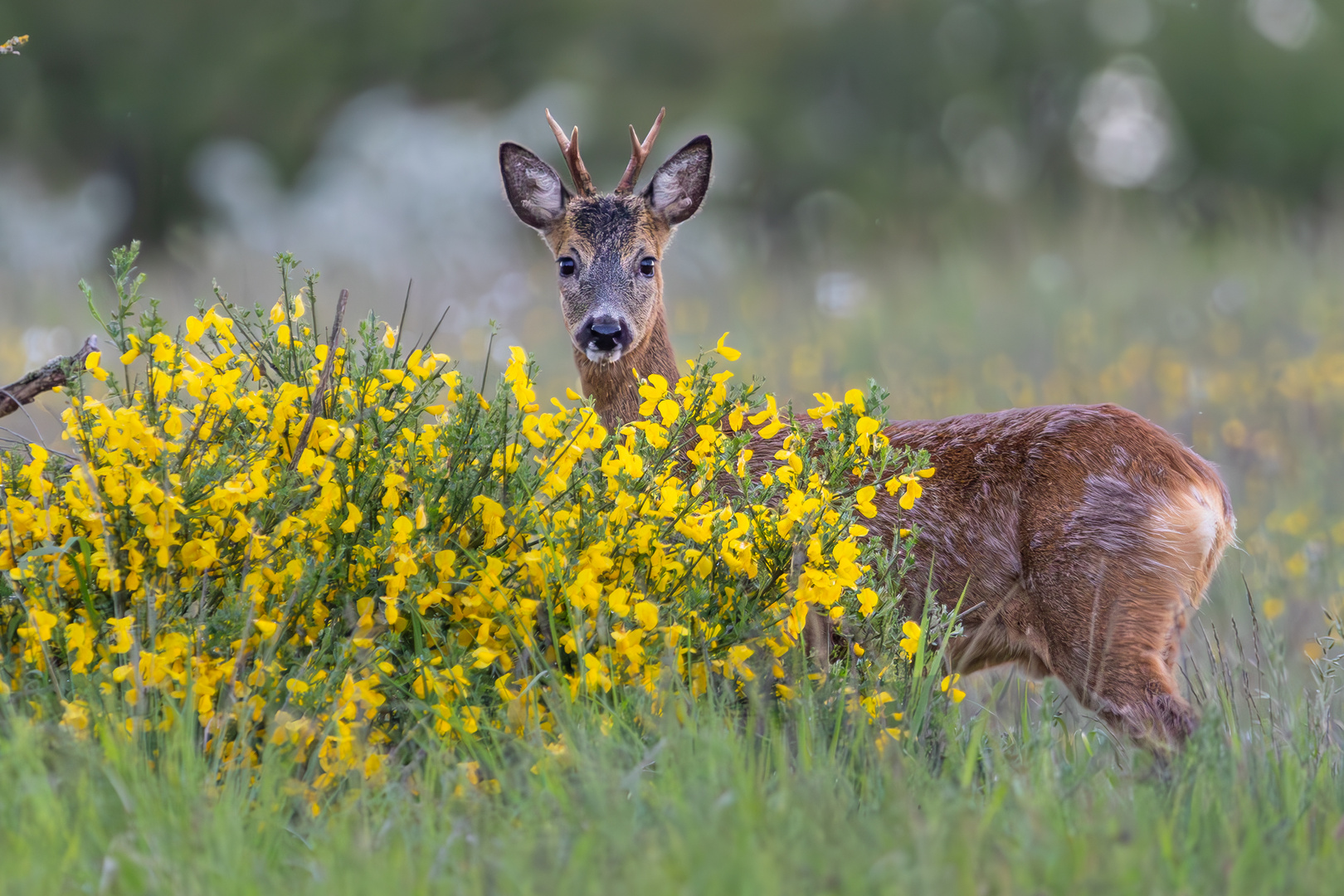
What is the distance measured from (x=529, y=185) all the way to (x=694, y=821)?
12.1 ft

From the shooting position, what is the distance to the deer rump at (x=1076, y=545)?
425 cm

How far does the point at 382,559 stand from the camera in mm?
3230

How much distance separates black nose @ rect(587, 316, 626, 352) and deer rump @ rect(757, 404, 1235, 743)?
3.44 ft

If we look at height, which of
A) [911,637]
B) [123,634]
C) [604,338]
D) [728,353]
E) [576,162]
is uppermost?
[576,162]

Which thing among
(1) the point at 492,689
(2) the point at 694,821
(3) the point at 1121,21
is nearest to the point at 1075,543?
(1) the point at 492,689

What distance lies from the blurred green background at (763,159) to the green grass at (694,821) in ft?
21.2

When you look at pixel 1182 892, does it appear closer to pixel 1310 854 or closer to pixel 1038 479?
pixel 1310 854

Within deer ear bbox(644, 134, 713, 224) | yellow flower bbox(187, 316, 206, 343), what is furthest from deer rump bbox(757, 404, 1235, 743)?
yellow flower bbox(187, 316, 206, 343)

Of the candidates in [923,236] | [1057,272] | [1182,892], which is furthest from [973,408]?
[923,236]

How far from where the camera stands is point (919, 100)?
63.6 feet

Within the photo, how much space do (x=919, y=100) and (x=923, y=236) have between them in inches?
166

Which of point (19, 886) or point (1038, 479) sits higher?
point (1038, 479)

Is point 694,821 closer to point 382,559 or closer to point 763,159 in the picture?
point 382,559

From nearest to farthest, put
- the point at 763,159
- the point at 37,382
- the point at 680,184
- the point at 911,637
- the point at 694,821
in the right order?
the point at 694,821, the point at 911,637, the point at 37,382, the point at 680,184, the point at 763,159
